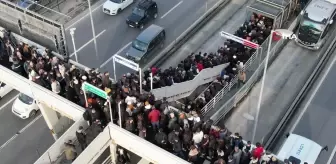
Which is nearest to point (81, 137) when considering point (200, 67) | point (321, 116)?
point (200, 67)

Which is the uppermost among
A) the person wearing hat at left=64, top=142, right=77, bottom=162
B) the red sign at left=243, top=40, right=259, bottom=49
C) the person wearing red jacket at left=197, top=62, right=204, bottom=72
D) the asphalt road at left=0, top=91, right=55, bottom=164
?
the red sign at left=243, top=40, right=259, bottom=49

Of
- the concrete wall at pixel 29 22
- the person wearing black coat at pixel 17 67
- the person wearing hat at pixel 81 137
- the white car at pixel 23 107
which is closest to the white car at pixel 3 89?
the white car at pixel 23 107

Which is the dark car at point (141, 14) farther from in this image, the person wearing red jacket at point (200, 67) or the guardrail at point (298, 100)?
the guardrail at point (298, 100)

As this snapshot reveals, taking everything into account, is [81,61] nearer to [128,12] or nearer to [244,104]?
[128,12]

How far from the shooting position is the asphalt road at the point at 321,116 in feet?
82.3

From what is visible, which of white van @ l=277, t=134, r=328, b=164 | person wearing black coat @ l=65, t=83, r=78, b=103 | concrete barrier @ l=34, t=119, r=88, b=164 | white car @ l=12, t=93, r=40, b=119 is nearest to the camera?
concrete barrier @ l=34, t=119, r=88, b=164

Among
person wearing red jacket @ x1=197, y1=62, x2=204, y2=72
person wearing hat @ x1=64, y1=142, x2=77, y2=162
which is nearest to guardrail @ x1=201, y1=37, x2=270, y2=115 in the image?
person wearing red jacket @ x1=197, y1=62, x2=204, y2=72

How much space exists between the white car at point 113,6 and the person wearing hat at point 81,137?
16.1 metres

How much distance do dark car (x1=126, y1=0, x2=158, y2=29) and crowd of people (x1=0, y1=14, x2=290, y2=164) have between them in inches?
374

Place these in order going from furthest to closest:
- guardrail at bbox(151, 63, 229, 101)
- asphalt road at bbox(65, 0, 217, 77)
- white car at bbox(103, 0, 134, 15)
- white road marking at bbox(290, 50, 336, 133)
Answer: white car at bbox(103, 0, 134, 15)
asphalt road at bbox(65, 0, 217, 77)
white road marking at bbox(290, 50, 336, 133)
guardrail at bbox(151, 63, 229, 101)

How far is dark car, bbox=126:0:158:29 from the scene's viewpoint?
33.0 m

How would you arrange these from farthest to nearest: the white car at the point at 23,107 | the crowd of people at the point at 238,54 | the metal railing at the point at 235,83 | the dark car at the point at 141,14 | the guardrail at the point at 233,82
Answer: the dark car at the point at 141,14 < the white car at the point at 23,107 < the crowd of people at the point at 238,54 < the metal railing at the point at 235,83 < the guardrail at the point at 233,82

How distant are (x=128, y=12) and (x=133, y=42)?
4.91 metres

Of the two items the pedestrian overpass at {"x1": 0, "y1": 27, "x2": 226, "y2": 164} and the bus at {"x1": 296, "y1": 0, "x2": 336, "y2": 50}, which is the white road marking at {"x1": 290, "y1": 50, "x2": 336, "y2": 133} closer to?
the bus at {"x1": 296, "y1": 0, "x2": 336, "y2": 50}
